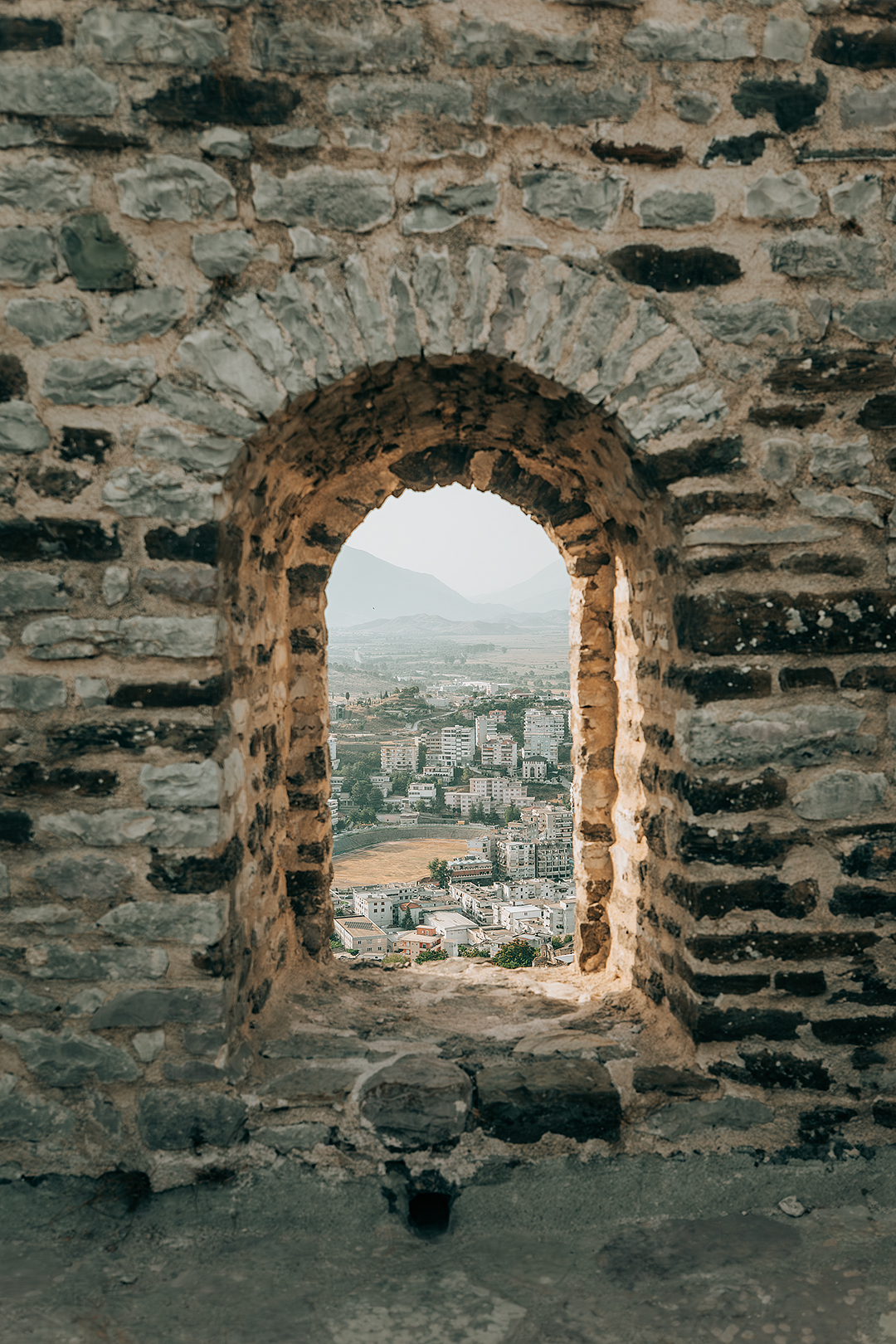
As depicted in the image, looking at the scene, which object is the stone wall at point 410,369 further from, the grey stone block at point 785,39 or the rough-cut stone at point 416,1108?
the rough-cut stone at point 416,1108

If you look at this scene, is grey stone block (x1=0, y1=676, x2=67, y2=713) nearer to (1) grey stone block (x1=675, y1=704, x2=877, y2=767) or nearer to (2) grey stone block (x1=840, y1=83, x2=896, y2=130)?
(1) grey stone block (x1=675, y1=704, x2=877, y2=767)

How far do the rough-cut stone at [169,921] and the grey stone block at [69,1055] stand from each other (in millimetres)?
323

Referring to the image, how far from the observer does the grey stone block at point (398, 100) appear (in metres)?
2.25

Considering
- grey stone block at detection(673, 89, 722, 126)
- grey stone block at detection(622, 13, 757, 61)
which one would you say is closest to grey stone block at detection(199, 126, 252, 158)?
grey stone block at detection(622, 13, 757, 61)

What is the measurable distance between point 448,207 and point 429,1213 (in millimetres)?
2839

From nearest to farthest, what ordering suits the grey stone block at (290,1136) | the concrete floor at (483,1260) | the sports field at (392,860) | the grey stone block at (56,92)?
the concrete floor at (483,1260), the grey stone block at (56,92), the grey stone block at (290,1136), the sports field at (392,860)

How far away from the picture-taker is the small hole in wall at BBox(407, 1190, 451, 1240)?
2.38m

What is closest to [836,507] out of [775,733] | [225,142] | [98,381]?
[775,733]

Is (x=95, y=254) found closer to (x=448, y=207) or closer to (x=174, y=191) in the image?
(x=174, y=191)

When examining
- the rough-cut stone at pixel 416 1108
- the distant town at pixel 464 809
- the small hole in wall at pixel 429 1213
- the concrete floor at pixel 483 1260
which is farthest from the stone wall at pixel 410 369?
the distant town at pixel 464 809

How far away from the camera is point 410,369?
2.46 meters

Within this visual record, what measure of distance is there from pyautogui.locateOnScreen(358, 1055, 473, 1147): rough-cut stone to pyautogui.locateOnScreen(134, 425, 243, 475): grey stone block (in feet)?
6.03

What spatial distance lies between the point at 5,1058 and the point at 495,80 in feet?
9.88

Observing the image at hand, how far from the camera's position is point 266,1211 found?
238cm
